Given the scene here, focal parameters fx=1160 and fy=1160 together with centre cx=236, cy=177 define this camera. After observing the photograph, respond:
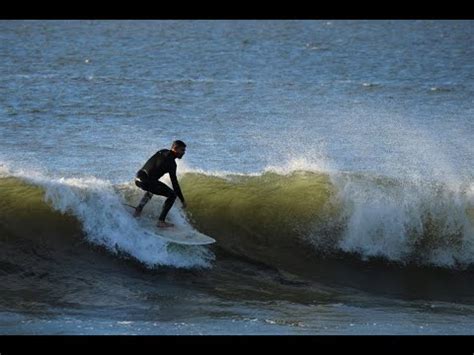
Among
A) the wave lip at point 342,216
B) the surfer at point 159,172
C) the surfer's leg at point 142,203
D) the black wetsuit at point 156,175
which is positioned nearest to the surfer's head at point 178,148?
the surfer at point 159,172

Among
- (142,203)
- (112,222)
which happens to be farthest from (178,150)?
(112,222)

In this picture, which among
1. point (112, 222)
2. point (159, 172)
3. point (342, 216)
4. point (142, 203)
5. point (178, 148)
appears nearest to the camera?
point (178, 148)

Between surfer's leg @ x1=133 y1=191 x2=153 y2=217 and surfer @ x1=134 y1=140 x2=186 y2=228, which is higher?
surfer @ x1=134 y1=140 x2=186 y2=228

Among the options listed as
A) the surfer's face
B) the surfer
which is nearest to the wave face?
the surfer

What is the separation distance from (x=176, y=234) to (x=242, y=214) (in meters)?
2.78

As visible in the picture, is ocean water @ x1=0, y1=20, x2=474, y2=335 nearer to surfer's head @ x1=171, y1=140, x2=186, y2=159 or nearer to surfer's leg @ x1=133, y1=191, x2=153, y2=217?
surfer's leg @ x1=133, y1=191, x2=153, y2=217

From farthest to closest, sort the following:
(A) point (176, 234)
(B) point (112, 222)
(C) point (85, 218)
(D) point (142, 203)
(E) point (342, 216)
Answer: (E) point (342, 216) → (C) point (85, 218) → (B) point (112, 222) → (D) point (142, 203) → (A) point (176, 234)

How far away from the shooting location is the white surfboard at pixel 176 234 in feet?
53.2

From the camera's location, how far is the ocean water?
1491 cm

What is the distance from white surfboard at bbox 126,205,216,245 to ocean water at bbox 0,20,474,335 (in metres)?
0.17

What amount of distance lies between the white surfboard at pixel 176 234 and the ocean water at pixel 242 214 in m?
0.17

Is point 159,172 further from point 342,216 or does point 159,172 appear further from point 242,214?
point 342,216

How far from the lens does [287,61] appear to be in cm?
4612

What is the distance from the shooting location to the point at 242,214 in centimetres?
1897
